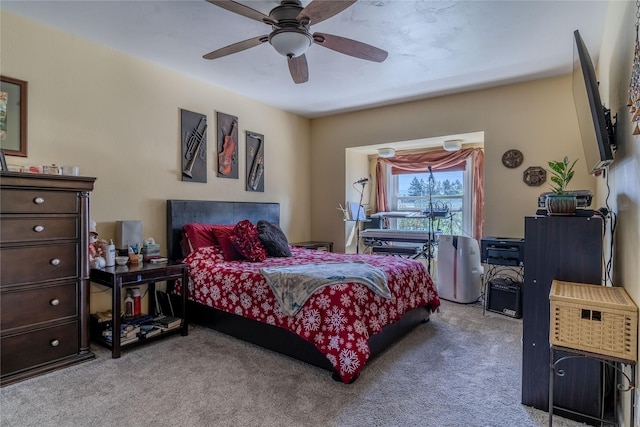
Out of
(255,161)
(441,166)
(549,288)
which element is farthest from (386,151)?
(549,288)

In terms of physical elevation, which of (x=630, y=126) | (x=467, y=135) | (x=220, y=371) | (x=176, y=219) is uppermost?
(x=467, y=135)

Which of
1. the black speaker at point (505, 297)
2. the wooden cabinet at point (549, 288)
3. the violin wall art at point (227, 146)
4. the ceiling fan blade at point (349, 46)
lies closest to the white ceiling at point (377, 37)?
the ceiling fan blade at point (349, 46)

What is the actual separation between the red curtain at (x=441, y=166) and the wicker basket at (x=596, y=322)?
3.36m

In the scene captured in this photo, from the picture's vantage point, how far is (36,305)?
7.63ft

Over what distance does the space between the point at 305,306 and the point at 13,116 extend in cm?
262

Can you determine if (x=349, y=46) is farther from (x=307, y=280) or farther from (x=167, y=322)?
(x=167, y=322)

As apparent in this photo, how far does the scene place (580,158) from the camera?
11.9 ft

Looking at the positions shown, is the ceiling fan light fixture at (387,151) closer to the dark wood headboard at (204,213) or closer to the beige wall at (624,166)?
the dark wood headboard at (204,213)

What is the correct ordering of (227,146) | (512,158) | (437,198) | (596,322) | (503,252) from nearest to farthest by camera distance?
(596,322), (503,252), (512,158), (227,146), (437,198)

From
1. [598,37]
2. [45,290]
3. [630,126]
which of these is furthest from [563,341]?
[45,290]

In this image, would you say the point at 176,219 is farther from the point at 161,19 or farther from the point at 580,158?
the point at 580,158

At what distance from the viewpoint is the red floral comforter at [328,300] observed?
2.20m

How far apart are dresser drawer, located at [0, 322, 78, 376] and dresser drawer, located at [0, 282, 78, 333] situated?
79 mm

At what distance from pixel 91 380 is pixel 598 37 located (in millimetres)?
4714
